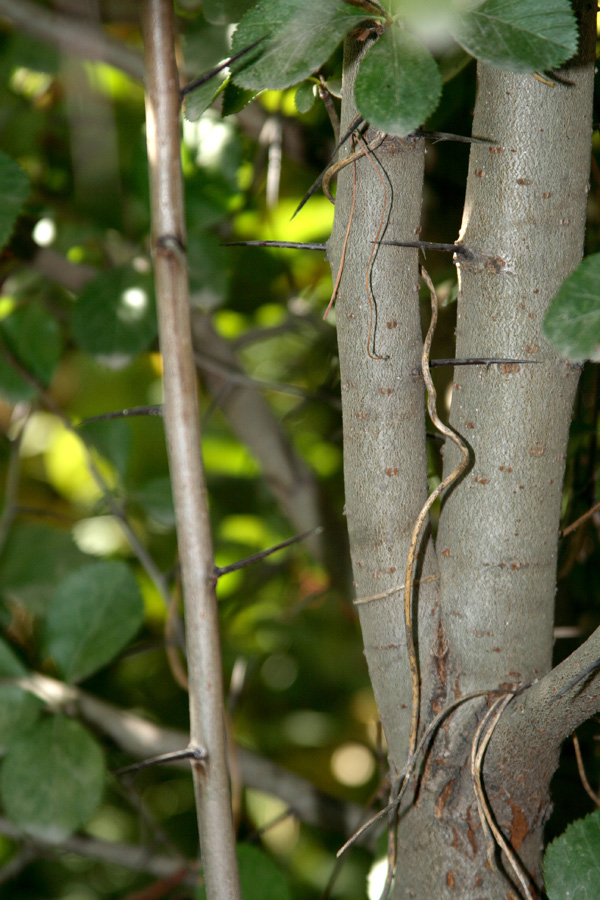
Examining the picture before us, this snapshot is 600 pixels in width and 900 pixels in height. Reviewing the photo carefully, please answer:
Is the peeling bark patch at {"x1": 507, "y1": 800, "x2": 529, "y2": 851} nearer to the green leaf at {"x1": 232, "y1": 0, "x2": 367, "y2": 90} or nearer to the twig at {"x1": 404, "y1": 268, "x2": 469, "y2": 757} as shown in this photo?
the twig at {"x1": 404, "y1": 268, "x2": 469, "y2": 757}

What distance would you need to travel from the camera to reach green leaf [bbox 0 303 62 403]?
0.58m

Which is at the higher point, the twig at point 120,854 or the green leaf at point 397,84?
the green leaf at point 397,84

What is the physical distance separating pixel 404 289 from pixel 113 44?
429 mm

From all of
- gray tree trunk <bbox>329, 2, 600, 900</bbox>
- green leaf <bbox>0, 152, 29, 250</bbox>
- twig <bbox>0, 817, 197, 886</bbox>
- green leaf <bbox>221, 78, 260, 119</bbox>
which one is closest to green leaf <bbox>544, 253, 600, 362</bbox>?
gray tree trunk <bbox>329, 2, 600, 900</bbox>

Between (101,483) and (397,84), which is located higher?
Result: (397,84)

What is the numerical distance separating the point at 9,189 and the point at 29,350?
230 millimetres

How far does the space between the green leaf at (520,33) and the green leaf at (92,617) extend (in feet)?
1.22

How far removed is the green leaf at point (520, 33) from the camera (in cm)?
24

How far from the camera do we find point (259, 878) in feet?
1.27

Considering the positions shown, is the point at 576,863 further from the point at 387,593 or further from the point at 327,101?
the point at 327,101

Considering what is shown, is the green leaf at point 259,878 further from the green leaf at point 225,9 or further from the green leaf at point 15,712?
the green leaf at point 225,9

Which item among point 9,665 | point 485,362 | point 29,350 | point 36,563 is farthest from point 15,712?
point 485,362

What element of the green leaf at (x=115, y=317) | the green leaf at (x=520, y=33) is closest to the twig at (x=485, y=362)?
the green leaf at (x=520, y=33)

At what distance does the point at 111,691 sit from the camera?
28.3 inches
